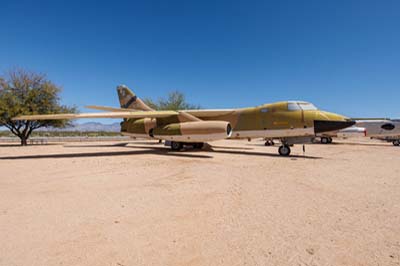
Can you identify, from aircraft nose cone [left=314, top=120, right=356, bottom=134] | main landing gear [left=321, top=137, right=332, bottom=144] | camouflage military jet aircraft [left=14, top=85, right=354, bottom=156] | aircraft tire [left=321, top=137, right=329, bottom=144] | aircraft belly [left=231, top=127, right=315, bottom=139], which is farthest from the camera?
aircraft tire [left=321, top=137, right=329, bottom=144]

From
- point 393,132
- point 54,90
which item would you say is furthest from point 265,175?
point 54,90

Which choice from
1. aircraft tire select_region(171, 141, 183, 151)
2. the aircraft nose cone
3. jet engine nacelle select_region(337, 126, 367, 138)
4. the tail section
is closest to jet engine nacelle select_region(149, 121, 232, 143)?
aircraft tire select_region(171, 141, 183, 151)

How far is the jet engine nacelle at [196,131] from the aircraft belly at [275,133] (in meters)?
1.09

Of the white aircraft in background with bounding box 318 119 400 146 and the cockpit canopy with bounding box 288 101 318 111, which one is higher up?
the cockpit canopy with bounding box 288 101 318 111

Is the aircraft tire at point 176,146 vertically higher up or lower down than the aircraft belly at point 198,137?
lower down

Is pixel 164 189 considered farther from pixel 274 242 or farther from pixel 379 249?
pixel 379 249

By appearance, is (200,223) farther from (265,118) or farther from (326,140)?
(326,140)

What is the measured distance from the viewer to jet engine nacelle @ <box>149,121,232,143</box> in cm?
1244

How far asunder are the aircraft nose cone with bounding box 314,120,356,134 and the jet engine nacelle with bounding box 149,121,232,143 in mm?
5035

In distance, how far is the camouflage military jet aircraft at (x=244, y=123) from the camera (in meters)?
11.5

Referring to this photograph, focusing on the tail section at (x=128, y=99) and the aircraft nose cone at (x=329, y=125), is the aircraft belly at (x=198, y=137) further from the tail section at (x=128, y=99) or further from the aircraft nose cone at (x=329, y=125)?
the tail section at (x=128, y=99)

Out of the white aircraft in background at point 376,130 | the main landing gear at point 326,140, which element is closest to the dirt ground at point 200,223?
the main landing gear at point 326,140

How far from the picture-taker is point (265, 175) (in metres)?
6.88

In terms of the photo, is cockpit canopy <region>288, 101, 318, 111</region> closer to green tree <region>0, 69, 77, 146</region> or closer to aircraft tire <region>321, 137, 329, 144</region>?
aircraft tire <region>321, 137, 329, 144</region>
